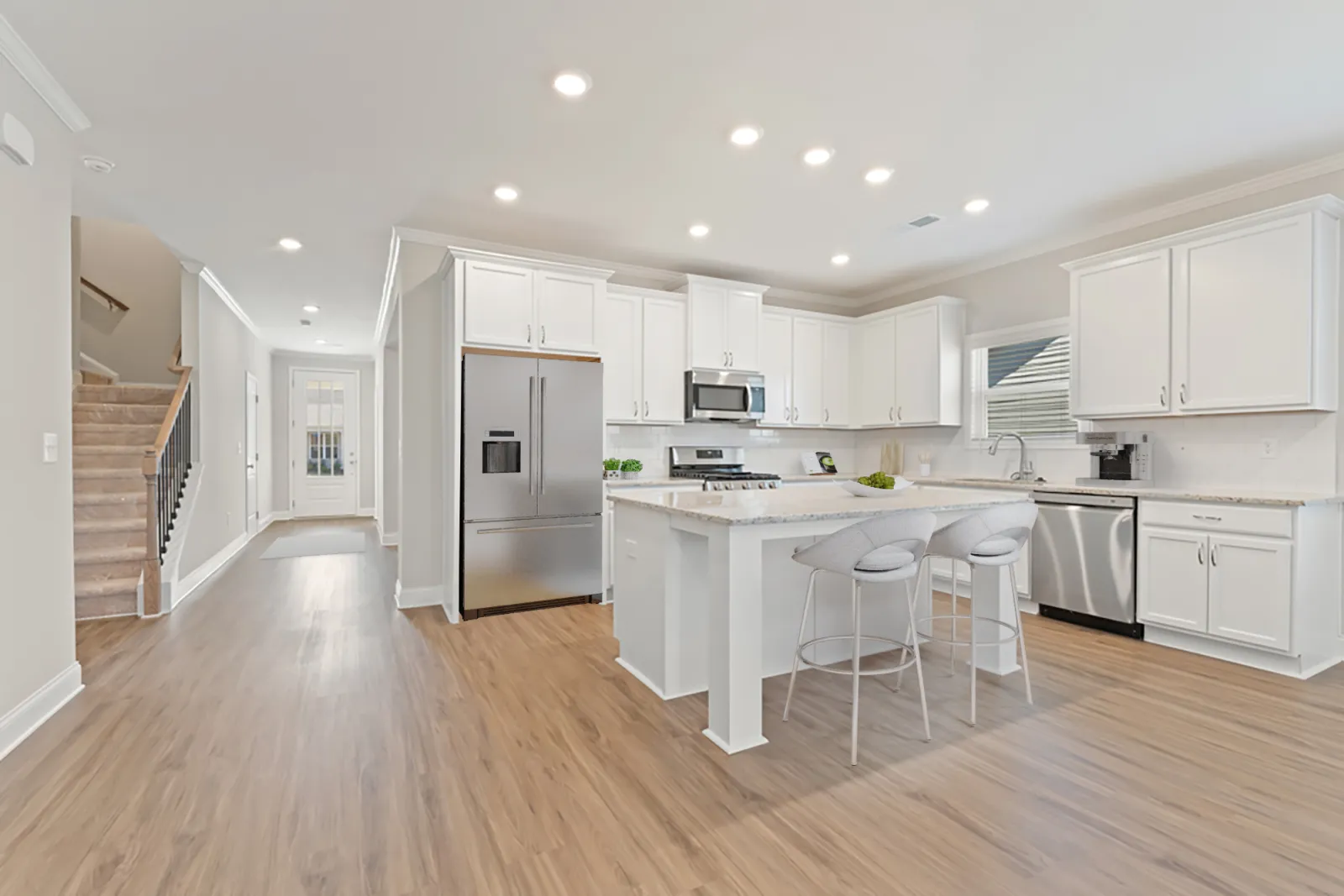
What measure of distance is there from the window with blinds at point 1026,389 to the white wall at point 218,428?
654 centimetres

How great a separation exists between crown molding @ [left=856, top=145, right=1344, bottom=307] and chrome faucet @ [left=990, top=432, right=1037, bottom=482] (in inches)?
54.9

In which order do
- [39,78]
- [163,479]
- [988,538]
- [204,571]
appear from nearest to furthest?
[39,78] < [988,538] < [163,479] < [204,571]

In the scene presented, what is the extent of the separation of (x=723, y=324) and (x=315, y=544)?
5470 millimetres

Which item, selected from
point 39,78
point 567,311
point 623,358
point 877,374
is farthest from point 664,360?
point 39,78

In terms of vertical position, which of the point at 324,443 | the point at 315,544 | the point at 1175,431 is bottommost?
the point at 315,544

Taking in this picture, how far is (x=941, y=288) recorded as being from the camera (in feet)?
18.9

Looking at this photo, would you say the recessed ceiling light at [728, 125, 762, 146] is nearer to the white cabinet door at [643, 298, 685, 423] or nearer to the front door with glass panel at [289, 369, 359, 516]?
the white cabinet door at [643, 298, 685, 423]

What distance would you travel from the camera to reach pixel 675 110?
2926mm

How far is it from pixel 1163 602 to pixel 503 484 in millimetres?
4058

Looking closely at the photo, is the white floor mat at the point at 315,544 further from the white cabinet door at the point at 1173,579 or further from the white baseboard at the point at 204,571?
the white cabinet door at the point at 1173,579

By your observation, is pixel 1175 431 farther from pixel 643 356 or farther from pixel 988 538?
pixel 643 356

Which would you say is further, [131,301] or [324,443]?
[324,443]

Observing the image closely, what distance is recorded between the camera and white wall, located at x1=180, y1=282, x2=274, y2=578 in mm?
5512

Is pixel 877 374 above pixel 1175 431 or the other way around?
above
